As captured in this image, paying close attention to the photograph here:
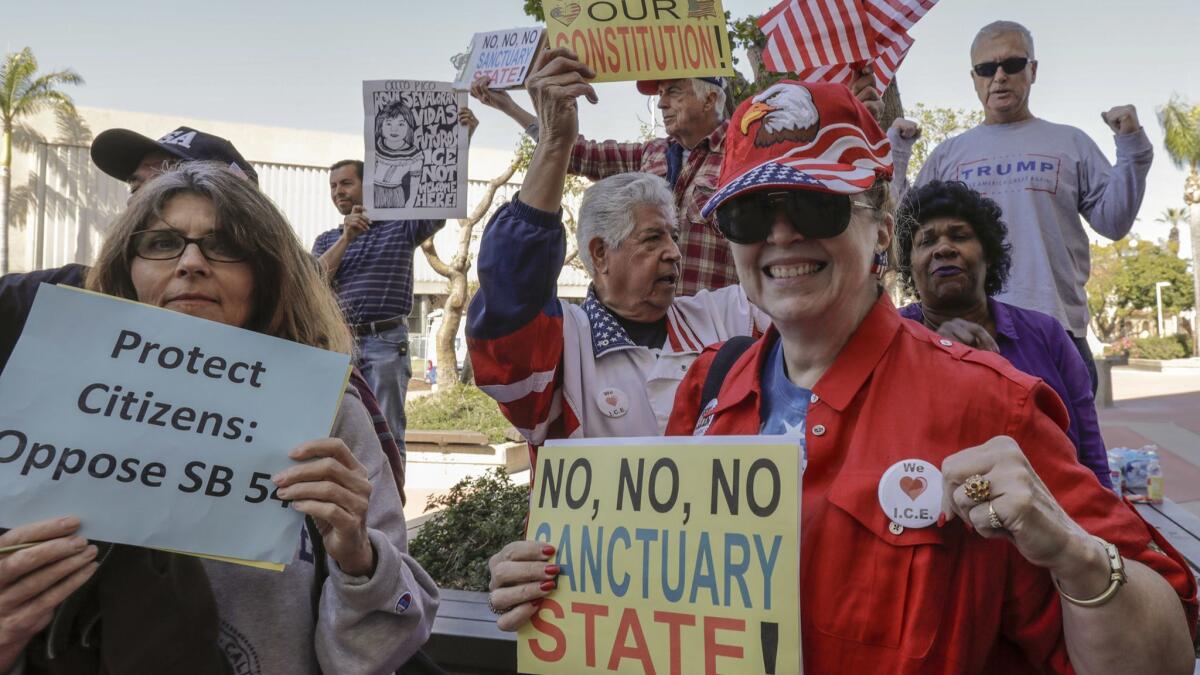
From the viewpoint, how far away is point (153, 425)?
170cm

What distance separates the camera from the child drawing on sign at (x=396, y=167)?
4801 mm

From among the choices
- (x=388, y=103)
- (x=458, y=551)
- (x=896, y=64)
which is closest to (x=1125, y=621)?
(x=896, y=64)

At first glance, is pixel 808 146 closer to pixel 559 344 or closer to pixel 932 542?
→ pixel 932 542

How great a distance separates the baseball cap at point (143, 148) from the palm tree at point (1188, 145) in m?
49.5

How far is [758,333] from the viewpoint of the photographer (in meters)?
3.12

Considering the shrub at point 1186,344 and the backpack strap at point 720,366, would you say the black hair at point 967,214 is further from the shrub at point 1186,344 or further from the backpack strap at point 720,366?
the shrub at point 1186,344

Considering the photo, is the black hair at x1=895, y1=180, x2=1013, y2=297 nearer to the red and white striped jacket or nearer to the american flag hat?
the red and white striped jacket

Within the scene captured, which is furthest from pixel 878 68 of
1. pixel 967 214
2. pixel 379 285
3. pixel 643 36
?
pixel 379 285

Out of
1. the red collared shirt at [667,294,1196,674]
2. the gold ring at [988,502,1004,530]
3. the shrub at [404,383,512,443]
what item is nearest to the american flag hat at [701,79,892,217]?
the red collared shirt at [667,294,1196,674]

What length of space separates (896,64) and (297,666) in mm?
3072

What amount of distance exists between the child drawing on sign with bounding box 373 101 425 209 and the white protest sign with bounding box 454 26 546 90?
94 centimetres

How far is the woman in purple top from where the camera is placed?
10.1 ft

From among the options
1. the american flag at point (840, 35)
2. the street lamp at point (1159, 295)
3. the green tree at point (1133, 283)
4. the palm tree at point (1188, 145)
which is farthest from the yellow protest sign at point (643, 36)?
the green tree at point (1133, 283)

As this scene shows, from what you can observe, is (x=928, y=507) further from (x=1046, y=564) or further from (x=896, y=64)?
(x=896, y=64)
